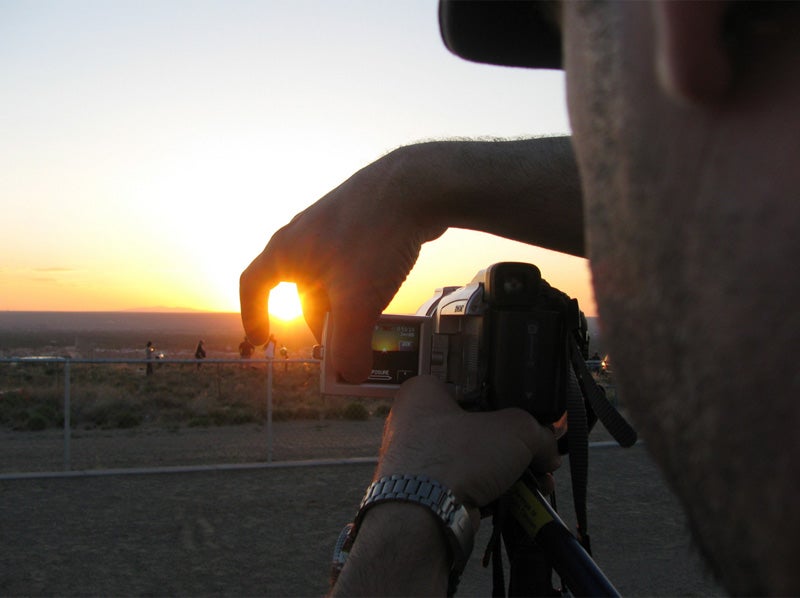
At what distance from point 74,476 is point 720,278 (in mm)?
8679

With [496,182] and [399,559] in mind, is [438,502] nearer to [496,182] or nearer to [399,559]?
[399,559]

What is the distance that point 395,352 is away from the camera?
1.62m

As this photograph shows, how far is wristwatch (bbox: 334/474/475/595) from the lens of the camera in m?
1.12

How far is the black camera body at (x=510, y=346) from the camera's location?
1345 mm

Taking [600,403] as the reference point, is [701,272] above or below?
above

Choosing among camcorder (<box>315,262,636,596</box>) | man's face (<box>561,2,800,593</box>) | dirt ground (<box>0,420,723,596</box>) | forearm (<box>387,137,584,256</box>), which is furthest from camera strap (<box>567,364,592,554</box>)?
dirt ground (<box>0,420,723,596</box>)

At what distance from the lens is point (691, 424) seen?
16.9 inches

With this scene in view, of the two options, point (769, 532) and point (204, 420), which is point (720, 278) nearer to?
point (769, 532)

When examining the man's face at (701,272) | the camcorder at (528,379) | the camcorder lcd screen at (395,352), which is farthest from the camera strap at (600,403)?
the man's face at (701,272)

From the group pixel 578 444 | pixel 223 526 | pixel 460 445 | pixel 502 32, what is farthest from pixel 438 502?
pixel 223 526

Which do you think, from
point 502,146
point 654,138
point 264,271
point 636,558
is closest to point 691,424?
point 654,138

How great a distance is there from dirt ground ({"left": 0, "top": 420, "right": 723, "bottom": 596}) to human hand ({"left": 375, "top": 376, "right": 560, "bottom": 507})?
10.5 ft

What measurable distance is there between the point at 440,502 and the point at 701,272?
0.80 m

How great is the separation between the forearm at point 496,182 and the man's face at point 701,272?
0.75 meters
